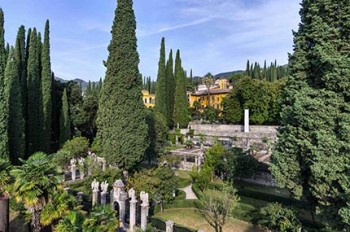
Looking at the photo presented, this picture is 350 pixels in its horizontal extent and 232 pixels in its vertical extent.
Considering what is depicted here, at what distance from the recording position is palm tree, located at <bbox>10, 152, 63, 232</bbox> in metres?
8.91

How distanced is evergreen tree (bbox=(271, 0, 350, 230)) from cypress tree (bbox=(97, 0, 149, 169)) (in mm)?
9753

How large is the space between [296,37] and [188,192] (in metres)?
13.7

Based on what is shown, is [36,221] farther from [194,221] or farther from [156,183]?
[194,221]

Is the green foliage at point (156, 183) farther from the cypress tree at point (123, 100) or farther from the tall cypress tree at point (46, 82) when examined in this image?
the tall cypress tree at point (46, 82)

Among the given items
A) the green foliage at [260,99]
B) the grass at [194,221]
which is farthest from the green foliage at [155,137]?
the green foliage at [260,99]

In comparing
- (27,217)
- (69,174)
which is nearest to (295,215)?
(27,217)

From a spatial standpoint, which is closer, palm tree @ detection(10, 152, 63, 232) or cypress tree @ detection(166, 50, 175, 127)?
palm tree @ detection(10, 152, 63, 232)

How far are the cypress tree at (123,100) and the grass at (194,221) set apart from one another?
3.86 m

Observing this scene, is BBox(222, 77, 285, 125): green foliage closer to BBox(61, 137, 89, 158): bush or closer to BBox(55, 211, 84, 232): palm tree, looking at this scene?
BBox(61, 137, 89, 158): bush

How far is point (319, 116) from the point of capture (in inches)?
363

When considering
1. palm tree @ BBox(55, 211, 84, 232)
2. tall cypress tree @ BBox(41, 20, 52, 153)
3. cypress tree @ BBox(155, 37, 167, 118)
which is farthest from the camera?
cypress tree @ BBox(155, 37, 167, 118)

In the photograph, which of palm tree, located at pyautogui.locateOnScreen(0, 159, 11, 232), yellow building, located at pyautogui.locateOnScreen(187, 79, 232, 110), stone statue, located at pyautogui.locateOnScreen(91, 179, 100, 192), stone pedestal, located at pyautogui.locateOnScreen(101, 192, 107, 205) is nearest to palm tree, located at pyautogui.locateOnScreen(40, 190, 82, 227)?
palm tree, located at pyautogui.locateOnScreen(0, 159, 11, 232)

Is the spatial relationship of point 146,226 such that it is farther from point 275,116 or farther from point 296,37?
point 275,116

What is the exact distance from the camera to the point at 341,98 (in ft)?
29.5
